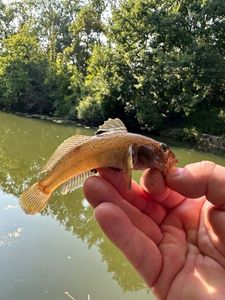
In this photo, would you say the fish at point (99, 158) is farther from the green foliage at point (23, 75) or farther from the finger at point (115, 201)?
the green foliage at point (23, 75)

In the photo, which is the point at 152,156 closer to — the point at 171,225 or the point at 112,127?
the point at 112,127

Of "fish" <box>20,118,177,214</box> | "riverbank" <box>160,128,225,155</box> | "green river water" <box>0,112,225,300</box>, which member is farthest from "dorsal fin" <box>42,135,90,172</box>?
"riverbank" <box>160,128,225,155</box>

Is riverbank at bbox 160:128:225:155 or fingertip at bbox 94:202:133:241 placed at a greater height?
fingertip at bbox 94:202:133:241

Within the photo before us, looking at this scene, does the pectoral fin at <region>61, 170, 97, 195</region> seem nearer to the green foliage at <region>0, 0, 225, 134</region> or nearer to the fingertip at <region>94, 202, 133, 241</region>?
the fingertip at <region>94, 202, 133, 241</region>

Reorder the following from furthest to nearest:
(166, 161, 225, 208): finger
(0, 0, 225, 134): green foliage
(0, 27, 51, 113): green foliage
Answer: (0, 27, 51, 113): green foliage
(0, 0, 225, 134): green foliage
(166, 161, 225, 208): finger

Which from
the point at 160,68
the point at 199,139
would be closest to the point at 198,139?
the point at 199,139

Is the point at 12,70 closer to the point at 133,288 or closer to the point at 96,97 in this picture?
the point at 96,97

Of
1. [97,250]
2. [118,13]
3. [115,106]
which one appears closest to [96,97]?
[115,106]
